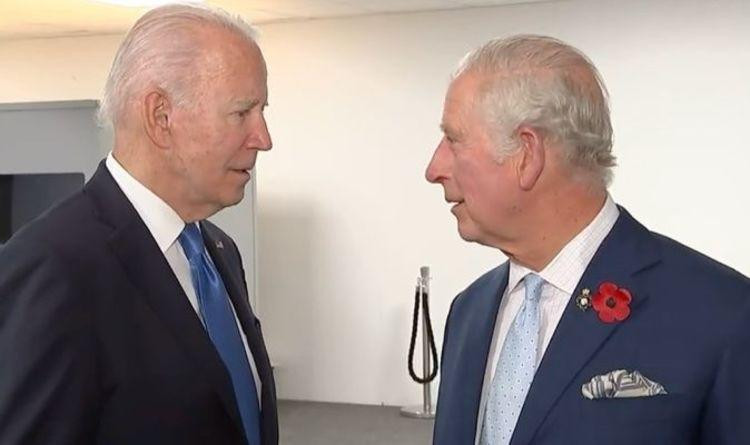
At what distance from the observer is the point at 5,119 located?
5.58m

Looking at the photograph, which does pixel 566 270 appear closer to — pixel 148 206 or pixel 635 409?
pixel 635 409

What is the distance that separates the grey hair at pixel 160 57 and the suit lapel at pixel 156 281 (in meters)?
0.17

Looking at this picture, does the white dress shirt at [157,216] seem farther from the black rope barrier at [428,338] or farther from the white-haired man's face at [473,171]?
the black rope barrier at [428,338]

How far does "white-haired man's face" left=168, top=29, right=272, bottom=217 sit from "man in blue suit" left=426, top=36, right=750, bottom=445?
352 millimetres

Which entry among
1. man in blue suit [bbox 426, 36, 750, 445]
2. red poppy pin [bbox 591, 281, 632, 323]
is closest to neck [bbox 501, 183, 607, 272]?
man in blue suit [bbox 426, 36, 750, 445]

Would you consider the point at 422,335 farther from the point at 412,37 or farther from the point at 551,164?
the point at 551,164

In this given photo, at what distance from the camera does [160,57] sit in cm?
175

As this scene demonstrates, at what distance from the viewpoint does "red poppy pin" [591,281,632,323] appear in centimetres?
168

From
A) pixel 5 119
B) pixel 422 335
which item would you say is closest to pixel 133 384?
pixel 5 119

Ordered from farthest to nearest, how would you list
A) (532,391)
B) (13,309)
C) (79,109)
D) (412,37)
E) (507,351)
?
(412,37) → (79,109) → (507,351) → (532,391) → (13,309)

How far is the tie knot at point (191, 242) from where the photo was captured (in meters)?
1.89

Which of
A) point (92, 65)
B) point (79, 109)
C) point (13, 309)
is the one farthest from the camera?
point (92, 65)

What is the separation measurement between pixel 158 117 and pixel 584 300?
2.65 ft

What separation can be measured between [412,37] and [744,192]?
7.34ft
